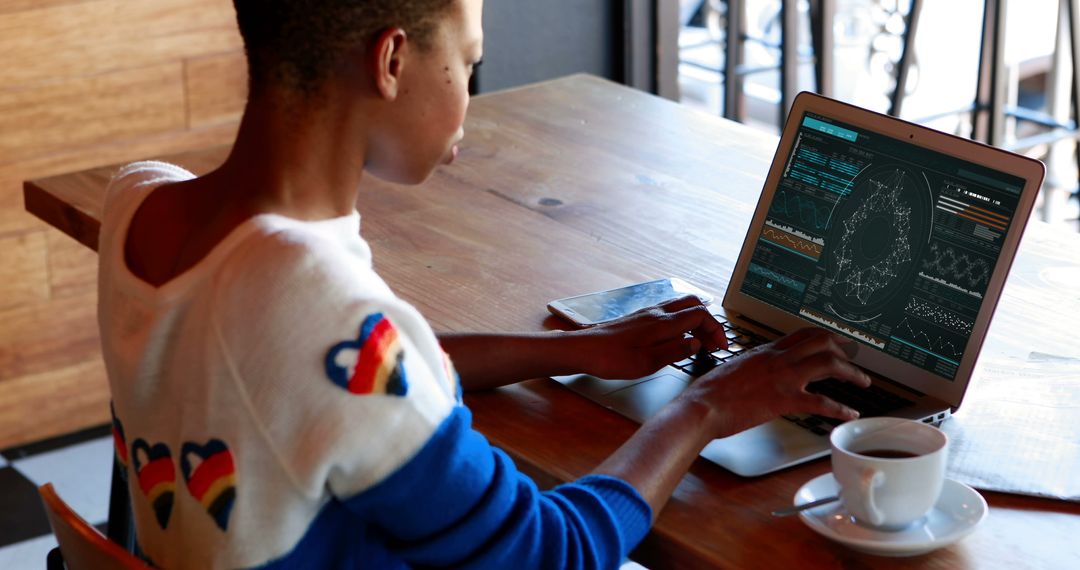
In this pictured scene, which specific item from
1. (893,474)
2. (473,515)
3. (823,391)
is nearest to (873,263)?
(823,391)

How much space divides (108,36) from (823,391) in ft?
6.27

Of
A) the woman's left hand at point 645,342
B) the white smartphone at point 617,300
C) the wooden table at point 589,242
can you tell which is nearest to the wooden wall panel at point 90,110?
the wooden table at point 589,242

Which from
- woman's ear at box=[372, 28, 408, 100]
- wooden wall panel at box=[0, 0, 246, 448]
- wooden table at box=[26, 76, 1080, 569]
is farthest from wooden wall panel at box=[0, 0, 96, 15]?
woman's ear at box=[372, 28, 408, 100]

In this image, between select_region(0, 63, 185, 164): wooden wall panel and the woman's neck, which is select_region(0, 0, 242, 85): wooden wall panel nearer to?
select_region(0, 63, 185, 164): wooden wall panel

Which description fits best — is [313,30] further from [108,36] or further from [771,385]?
[108,36]

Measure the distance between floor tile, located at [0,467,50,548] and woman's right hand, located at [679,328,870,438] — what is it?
5.69ft

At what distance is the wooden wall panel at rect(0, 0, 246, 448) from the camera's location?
2586 millimetres

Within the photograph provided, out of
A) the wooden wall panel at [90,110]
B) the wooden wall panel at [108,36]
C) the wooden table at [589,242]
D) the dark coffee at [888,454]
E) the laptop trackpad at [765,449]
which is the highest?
the dark coffee at [888,454]

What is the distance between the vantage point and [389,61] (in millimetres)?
926

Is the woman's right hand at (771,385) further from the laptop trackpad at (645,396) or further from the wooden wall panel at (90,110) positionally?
the wooden wall panel at (90,110)

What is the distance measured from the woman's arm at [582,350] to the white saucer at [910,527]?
25 cm

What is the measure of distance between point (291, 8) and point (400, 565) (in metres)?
0.39

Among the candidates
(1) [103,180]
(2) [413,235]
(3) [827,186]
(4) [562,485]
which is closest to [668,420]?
(4) [562,485]

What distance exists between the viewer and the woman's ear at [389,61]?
0.91 meters
